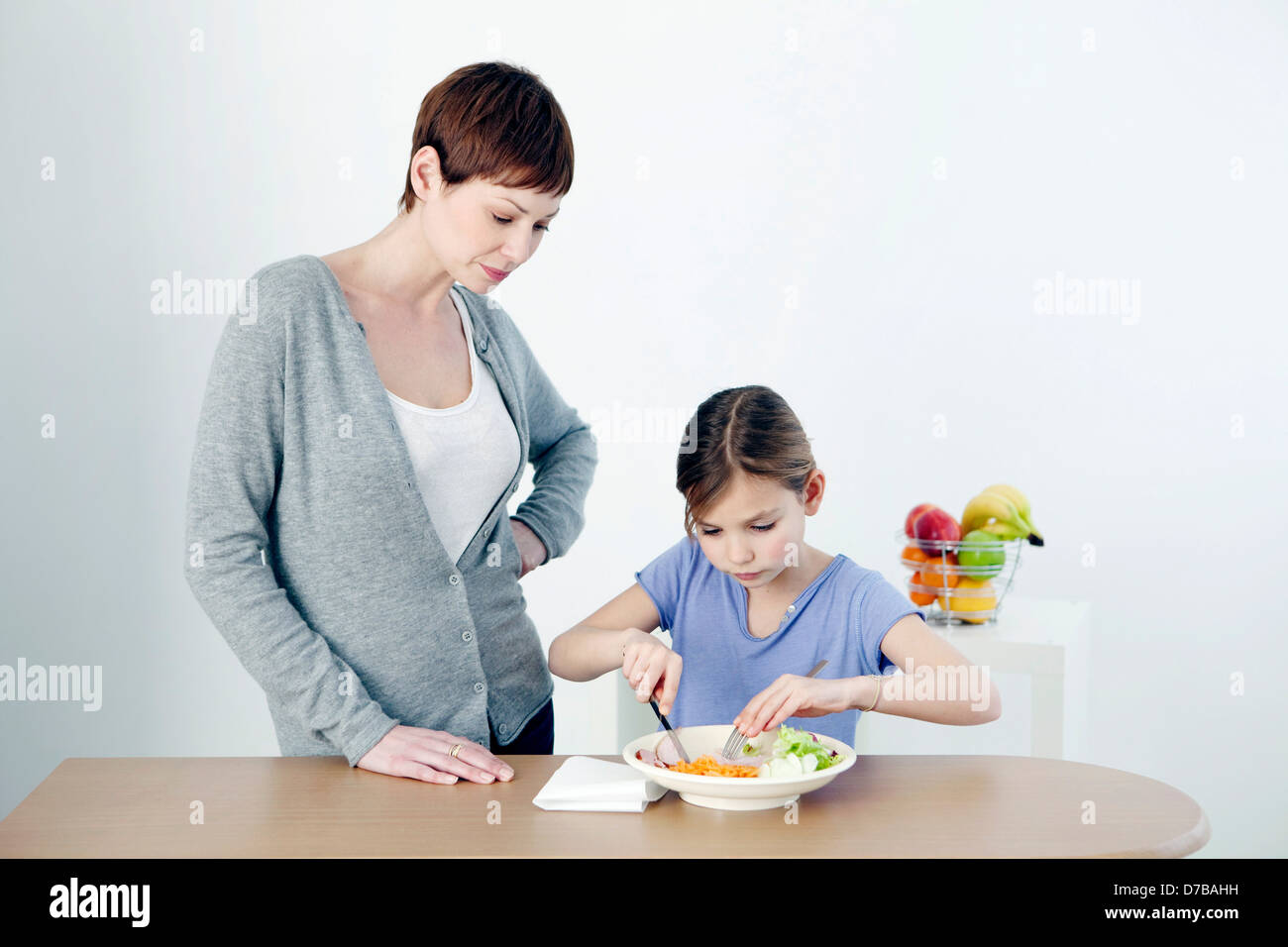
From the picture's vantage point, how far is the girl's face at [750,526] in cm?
158

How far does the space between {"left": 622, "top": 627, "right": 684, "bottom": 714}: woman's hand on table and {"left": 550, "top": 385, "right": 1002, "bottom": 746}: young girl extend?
0.24 ft

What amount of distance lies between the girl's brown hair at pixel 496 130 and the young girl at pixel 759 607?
432 mm

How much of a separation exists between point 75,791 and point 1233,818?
113 inches

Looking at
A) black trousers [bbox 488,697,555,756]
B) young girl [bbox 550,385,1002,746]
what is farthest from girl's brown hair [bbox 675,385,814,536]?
black trousers [bbox 488,697,555,756]

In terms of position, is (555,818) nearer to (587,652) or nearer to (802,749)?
(802,749)

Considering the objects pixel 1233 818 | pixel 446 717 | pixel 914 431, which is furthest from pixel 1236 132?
pixel 446 717

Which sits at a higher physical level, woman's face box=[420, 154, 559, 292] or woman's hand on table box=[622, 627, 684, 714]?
woman's face box=[420, 154, 559, 292]

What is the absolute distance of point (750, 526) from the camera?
1587 mm

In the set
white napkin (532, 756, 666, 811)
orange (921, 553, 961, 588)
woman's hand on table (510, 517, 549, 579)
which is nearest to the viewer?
white napkin (532, 756, 666, 811)

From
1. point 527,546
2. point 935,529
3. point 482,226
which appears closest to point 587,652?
point 527,546

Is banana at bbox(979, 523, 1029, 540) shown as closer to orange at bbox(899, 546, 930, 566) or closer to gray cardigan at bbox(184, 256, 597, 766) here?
orange at bbox(899, 546, 930, 566)

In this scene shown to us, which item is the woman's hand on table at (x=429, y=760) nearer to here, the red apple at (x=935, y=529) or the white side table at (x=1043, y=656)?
the white side table at (x=1043, y=656)

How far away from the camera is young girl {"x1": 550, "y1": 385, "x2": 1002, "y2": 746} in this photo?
1518 millimetres

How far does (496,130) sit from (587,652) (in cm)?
71
